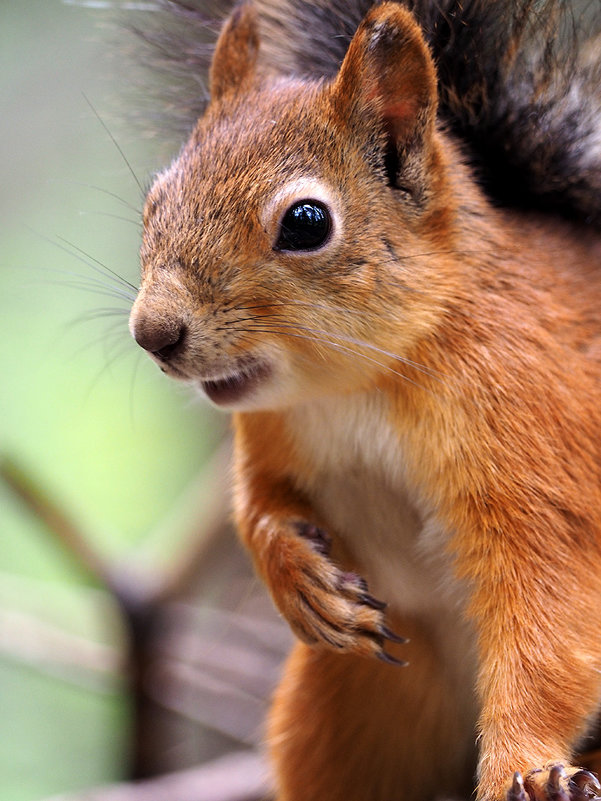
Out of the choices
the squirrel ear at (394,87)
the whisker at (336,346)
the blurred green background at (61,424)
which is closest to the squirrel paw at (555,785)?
the whisker at (336,346)

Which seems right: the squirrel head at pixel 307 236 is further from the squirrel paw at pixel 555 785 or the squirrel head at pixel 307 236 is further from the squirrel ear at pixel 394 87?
the squirrel paw at pixel 555 785

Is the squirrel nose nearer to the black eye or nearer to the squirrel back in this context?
the black eye

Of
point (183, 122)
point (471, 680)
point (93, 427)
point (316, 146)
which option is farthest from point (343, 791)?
point (93, 427)

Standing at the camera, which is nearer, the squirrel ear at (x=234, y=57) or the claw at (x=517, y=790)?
the claw at (x=517, y=790)

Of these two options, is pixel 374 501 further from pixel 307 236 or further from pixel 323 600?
pixel 307 236

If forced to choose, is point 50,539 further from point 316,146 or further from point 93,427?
point 316,146
